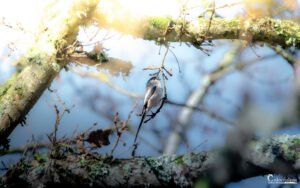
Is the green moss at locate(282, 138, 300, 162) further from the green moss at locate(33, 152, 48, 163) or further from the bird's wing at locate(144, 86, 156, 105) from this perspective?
the green moss at locate(33, 152, 48, 163)

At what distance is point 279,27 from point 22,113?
7.98 feet

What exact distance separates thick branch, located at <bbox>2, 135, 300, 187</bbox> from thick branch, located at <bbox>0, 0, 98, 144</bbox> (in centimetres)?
71

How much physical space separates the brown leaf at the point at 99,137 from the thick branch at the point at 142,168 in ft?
0.53

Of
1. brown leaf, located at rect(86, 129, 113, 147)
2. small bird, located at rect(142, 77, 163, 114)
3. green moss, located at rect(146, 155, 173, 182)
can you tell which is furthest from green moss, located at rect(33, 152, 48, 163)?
small bird, located at rect(142, 77, 163, 114)

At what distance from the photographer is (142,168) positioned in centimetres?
223

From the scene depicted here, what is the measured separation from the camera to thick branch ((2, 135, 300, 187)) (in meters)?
1.95

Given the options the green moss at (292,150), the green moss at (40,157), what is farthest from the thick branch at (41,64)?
the green moss at (292,150)

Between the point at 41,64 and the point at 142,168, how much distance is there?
4.55 feet

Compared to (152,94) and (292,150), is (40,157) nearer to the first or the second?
(152,94)

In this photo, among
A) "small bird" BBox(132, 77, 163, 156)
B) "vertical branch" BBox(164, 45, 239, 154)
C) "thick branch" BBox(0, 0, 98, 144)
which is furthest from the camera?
"vertical branch" BBox(164, 45, 239, 154)

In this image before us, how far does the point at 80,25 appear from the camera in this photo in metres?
3.08

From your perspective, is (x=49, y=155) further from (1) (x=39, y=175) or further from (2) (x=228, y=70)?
(2) (x=228, y=70)

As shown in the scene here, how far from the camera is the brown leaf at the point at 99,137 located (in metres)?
2.53

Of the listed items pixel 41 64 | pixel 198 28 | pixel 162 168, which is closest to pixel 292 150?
pixel 162 168
